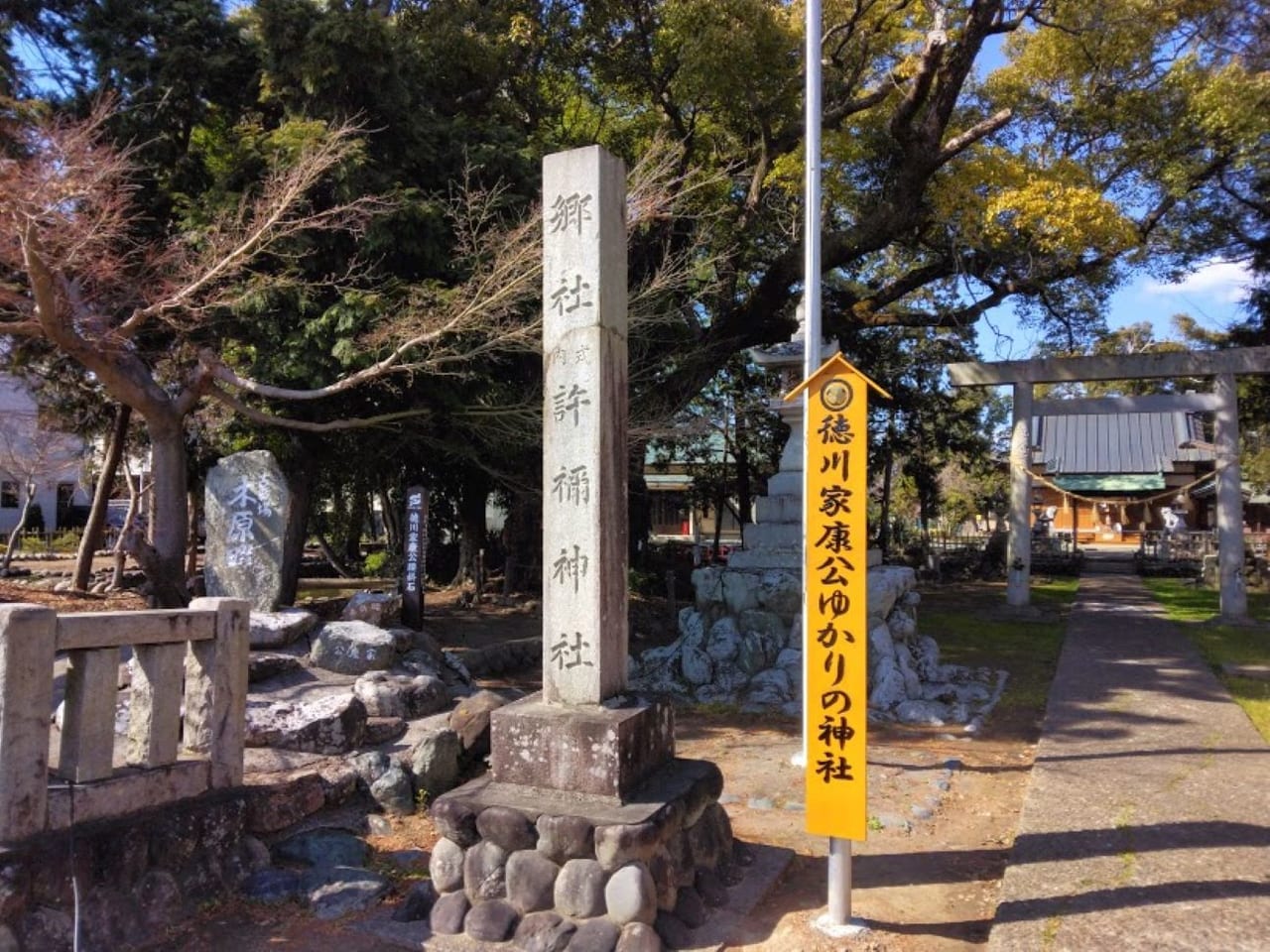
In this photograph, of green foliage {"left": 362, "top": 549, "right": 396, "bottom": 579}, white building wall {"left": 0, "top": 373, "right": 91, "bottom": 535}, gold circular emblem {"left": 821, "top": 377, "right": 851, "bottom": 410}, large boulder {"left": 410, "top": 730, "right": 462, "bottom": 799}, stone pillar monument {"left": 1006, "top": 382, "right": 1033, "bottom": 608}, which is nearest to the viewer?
gold circular emblem {"left": 821, "top": 377, "right": 851, "bottom": 410}

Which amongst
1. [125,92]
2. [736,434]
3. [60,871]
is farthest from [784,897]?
[736,434]

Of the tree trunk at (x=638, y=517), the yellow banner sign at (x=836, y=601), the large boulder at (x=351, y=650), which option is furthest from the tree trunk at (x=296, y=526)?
the yellow banner sign at (x=836, y=601)

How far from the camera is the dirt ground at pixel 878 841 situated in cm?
415

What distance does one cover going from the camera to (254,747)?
245 inches

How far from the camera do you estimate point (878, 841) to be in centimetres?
537

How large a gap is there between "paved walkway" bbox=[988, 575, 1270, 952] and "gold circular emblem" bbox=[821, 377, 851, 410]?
7.68ft

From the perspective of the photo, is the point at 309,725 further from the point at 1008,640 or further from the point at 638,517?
the point at 638,517

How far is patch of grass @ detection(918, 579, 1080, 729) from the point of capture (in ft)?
31.1

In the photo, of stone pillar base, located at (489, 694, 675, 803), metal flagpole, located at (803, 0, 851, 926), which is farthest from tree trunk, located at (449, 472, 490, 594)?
stone pillar base, located at (489, 694, 675, 803)

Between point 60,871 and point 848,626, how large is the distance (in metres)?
3.59

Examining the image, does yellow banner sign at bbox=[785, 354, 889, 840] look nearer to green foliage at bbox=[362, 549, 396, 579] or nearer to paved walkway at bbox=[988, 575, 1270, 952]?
paved walkway at bbox=[988, 575, 1270, 952]

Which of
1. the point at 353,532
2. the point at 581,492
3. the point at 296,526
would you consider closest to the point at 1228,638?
the point at 581,492

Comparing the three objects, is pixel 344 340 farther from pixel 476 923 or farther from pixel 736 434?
pixel 736 434

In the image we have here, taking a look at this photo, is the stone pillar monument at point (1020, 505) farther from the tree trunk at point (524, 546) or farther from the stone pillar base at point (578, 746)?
the stone pillar base at point (578, 746)
